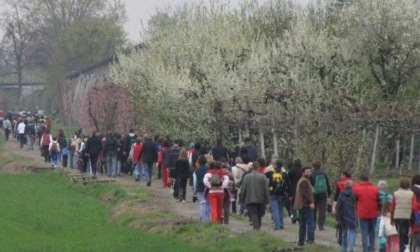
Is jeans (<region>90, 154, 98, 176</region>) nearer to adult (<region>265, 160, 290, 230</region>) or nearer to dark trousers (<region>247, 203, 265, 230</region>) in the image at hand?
adult (<region>265, 160, 290, 230</region>)

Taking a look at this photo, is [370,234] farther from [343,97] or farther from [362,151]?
[343,97]

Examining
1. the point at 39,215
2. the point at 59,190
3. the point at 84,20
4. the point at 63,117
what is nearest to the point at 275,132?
the point at 59,190

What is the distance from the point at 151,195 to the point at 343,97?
1017 centimetres

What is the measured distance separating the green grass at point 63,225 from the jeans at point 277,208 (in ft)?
9.91

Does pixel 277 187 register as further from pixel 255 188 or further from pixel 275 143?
pixel 275 143

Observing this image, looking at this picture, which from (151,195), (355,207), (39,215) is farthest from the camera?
(151,195)

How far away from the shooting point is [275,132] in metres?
44.8

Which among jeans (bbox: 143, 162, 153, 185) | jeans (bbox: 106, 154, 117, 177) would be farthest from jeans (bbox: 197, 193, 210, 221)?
jeans (bbox: 106, 154, 117, 177)

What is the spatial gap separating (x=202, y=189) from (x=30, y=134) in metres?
37.2

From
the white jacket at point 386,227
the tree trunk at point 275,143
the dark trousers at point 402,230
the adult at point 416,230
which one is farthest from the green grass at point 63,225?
the tree trunk at point 275,143

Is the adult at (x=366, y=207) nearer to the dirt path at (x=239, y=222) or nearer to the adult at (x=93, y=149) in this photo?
the dirt path at (x=239, y=222)

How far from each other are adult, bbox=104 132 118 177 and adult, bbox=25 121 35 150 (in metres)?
17.8

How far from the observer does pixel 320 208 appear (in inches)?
1182

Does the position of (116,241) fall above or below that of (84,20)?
below
